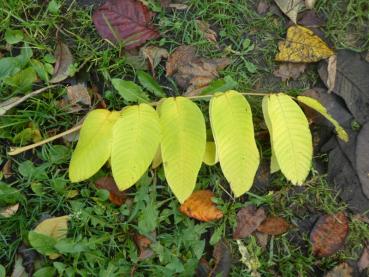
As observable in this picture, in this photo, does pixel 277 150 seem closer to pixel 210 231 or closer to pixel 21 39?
pixel 210 231

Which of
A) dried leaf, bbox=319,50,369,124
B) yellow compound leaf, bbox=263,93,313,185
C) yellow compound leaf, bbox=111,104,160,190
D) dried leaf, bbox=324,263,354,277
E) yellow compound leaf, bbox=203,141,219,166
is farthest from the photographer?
dried leaf, bbox=319,50,369,124

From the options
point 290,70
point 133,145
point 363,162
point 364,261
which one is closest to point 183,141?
point 133,145

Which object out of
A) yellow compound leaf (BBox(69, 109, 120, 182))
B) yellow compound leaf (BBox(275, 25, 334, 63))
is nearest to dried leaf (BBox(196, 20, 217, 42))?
yellow compound leaf (BBox(275, 25, 334, 63))

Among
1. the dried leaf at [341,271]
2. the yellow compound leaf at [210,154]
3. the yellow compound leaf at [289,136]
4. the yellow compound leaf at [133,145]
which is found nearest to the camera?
the yellow compound leaf at [133,145]

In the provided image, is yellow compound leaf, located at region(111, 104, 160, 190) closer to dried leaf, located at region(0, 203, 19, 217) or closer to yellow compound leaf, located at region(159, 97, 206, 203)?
yellow compound leaf, located at region(159, 97, 206, 203)

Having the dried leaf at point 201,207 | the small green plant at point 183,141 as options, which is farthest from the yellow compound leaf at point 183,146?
the dried leaf at point 201,207

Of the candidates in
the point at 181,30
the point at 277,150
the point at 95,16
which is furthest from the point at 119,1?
the point at 277,150

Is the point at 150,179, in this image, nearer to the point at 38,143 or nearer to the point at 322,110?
the point at 38,143

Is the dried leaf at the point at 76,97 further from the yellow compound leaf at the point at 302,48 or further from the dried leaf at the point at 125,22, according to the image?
the yellow compound leaf at the point at 302,48
